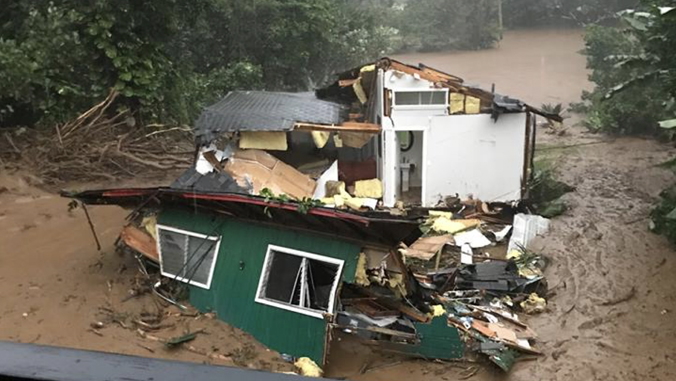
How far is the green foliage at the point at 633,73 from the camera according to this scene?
11000 mm

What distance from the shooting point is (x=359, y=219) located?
6.92 meters

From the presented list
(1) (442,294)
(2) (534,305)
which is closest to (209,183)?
(1) (442,294)

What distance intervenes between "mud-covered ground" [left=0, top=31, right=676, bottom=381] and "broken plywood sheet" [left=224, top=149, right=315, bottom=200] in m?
2.32

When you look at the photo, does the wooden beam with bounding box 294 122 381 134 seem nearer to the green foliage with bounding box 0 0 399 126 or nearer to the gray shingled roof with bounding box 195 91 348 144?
the gray shingled roof with bounding box 195 91 348 144

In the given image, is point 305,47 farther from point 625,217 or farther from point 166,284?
point 166,284

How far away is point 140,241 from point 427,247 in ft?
18.7

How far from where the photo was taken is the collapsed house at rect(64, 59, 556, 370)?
7.73 meters

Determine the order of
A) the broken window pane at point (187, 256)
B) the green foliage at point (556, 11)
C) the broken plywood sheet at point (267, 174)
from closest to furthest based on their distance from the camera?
A: 1. the broken window pane at point (187, 256)
2. the broken plywood sheet at point (267, 174)
3. the green foliage at point (556, 11)

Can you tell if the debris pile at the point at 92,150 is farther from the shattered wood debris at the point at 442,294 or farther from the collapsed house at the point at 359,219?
the shattered wood debris at the point at 442,294

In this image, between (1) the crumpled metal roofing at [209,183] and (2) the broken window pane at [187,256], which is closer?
(1) the crumpled metal roofing at [209,183]

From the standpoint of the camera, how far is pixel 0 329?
25.7ft

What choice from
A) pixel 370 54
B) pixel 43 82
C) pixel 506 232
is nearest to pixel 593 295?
pixel 506 232

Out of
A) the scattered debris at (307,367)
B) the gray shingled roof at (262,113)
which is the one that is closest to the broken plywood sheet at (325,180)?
the gray shingled roof at (262,113)

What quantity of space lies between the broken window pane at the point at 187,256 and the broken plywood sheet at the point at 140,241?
457 mm
